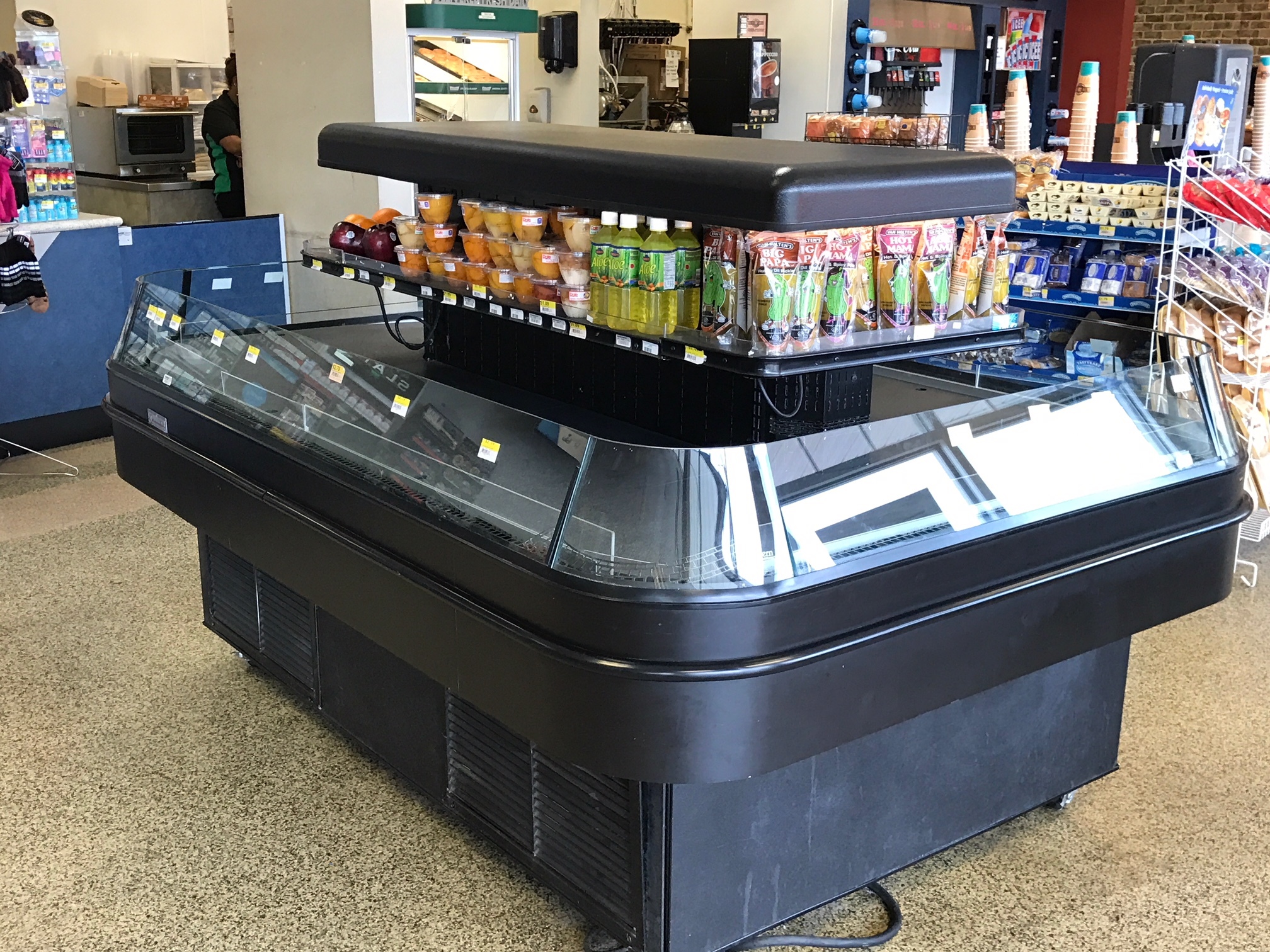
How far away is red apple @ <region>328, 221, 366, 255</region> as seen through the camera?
3.46 meters

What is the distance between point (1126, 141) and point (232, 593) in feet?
12.9

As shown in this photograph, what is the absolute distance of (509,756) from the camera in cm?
273

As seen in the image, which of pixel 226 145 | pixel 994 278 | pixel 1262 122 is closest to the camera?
pixel 994 278

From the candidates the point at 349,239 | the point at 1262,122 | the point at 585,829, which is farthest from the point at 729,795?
the point at 1262,122

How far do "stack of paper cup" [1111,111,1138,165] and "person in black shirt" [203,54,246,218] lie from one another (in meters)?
4.76

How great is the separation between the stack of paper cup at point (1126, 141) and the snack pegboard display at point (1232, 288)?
0.49m

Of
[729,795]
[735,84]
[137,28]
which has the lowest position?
[729,795]

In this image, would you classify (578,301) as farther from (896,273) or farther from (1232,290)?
(1232,290)

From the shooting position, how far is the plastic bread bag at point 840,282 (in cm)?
240

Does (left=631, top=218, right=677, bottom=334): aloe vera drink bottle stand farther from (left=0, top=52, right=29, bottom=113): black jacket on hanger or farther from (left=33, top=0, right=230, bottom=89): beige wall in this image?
(left=33, top=0, right=230, bottom=89): beige wall

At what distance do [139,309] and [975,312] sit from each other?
241cm

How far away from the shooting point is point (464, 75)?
6.33m

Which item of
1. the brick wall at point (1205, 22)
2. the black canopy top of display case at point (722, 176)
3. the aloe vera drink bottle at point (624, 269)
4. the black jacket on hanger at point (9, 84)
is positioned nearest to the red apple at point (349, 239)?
the black canopy top of display case at point (722, 176)

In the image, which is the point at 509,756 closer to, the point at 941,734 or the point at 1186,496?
the point at 941,734
